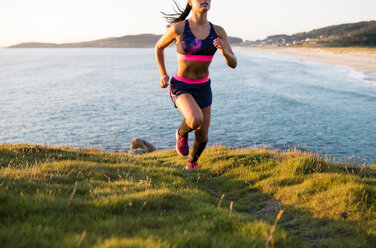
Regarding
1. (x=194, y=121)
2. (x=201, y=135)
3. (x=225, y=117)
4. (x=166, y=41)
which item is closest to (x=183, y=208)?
(x=194, y=121)

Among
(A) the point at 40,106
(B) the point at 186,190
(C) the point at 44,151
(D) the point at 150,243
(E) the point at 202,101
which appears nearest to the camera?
(D) the point at 150,243

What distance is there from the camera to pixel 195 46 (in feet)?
20.1

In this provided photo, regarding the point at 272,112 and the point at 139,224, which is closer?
the point at 139,224

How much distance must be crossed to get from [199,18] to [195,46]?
0.61 metres

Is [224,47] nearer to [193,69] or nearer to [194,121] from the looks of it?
[193,69]

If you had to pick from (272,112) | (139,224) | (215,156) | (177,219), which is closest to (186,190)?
(177,219)

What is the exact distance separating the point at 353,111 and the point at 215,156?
74.9ft

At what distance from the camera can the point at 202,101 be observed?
6.60m

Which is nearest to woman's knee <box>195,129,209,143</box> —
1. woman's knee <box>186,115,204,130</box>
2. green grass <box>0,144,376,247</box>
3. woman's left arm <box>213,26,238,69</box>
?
woman's knee <box>186,115,204,130</box>

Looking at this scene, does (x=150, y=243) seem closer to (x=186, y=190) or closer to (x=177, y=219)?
(x=177, y=219)

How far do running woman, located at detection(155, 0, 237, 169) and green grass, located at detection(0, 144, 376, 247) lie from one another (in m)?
1.34

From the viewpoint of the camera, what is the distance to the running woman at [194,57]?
611cm

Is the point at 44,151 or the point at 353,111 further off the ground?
the point at 44,151

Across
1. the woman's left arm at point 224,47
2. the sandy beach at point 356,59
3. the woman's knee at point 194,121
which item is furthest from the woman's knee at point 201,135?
the sandy beach at point 356,59
